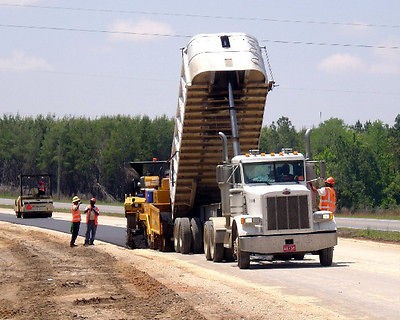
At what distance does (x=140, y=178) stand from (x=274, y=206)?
11655mm

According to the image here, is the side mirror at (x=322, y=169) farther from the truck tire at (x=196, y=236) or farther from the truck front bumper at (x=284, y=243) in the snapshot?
the truck tire at (x=196, y=236)

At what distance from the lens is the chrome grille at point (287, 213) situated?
22.4 metres

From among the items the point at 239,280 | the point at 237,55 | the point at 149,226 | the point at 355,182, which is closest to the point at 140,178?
the point at 149,226

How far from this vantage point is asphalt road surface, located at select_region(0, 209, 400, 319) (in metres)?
15.4

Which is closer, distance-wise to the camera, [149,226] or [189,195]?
[189,195]

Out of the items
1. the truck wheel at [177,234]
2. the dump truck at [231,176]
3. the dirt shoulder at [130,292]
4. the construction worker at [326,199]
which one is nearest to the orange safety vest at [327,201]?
the construction worker at [326,199]

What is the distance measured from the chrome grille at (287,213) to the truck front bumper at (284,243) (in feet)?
0.71

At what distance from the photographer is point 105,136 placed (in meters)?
111

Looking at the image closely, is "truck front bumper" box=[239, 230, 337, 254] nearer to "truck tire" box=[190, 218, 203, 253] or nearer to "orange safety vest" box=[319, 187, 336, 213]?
"orange safety vest" box=[319, 187, 336, 213]

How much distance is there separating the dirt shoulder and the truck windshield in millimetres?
2459

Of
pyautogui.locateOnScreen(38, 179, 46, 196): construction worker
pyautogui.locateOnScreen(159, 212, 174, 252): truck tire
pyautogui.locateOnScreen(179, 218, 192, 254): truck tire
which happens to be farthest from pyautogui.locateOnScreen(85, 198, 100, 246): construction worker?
pyautogui.locateOnScreen(38, 179, 46, 196): construction worker

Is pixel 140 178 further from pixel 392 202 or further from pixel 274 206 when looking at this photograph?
pixel 392 202

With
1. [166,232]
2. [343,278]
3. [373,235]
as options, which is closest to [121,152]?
[373,235]

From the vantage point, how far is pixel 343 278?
19.9m
